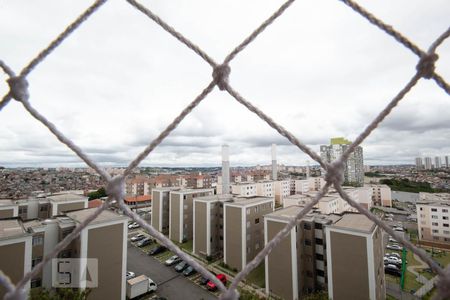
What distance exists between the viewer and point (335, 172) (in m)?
0.59

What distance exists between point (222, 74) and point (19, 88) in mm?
599

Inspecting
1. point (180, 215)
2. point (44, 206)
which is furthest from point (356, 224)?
point (44, 206)

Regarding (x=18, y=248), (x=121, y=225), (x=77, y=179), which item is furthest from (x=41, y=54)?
(x=77, y=179)

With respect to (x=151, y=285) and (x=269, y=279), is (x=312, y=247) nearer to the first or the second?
(x=269, y=279)

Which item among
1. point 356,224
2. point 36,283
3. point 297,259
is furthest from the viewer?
point 297,259

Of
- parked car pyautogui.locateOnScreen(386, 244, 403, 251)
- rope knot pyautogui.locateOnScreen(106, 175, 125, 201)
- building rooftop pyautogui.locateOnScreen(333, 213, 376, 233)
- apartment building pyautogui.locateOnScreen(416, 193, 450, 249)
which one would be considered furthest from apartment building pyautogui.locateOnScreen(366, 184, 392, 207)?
rope knot pyautogui.locateOnScreen(106, 175, 125, 201)

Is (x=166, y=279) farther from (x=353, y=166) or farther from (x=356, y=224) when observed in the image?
(x=353, y=166)

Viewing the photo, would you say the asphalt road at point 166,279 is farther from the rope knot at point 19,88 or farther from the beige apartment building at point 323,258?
the rope knot at point 19,88

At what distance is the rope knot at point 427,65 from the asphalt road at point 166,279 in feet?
23.8

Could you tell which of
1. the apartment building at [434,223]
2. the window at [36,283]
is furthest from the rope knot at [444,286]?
the apartment building at [434,223]

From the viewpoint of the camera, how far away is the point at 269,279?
6379 millimetres

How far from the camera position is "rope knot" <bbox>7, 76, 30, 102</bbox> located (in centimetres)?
64

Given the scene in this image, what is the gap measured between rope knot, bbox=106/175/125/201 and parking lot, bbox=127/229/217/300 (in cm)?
697

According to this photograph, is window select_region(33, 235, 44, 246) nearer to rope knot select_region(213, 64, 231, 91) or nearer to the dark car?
the dark car
